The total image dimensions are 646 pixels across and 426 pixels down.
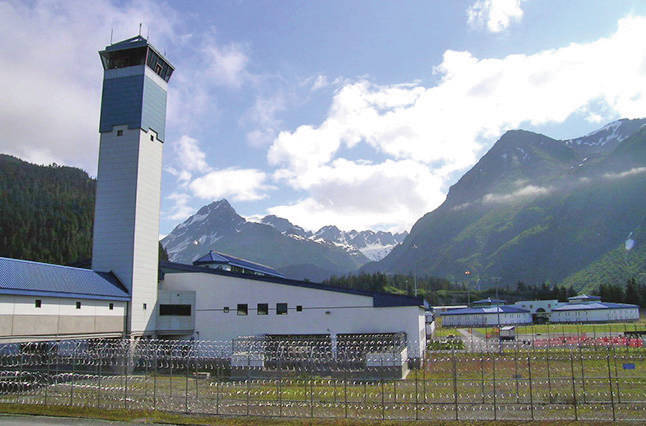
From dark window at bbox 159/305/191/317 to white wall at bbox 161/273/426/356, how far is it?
901 mm

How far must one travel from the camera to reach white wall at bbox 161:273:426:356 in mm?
42375

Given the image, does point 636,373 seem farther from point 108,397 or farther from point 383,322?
point 108,397

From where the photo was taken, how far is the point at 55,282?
3528cm

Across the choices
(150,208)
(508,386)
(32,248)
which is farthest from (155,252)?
(32,248)

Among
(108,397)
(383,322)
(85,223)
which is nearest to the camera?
(108,397)

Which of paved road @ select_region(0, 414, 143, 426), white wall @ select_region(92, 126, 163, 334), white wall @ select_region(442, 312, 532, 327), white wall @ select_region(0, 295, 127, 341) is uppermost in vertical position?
white wall @ select_region(92, 126, 163, 334)

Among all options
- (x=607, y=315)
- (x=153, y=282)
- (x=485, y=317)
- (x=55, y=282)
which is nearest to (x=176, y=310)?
(x=153, y=282)

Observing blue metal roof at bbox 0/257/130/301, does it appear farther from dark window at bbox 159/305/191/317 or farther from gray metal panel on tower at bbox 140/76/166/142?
gray metal panel on tower at bbox 140/76/166/142

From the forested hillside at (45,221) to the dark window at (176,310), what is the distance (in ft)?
278

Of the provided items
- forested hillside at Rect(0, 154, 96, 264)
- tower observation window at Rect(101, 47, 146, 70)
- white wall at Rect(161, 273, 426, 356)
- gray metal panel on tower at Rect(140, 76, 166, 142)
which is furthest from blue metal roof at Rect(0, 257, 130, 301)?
forested hillside at Rect(0, 154, 96, 264)

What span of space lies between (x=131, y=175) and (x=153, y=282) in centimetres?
972

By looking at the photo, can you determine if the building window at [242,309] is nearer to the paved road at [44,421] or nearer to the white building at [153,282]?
the white building at [153,282]

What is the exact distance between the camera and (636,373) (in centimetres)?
3394

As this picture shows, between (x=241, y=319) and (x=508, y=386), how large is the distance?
2442cm
